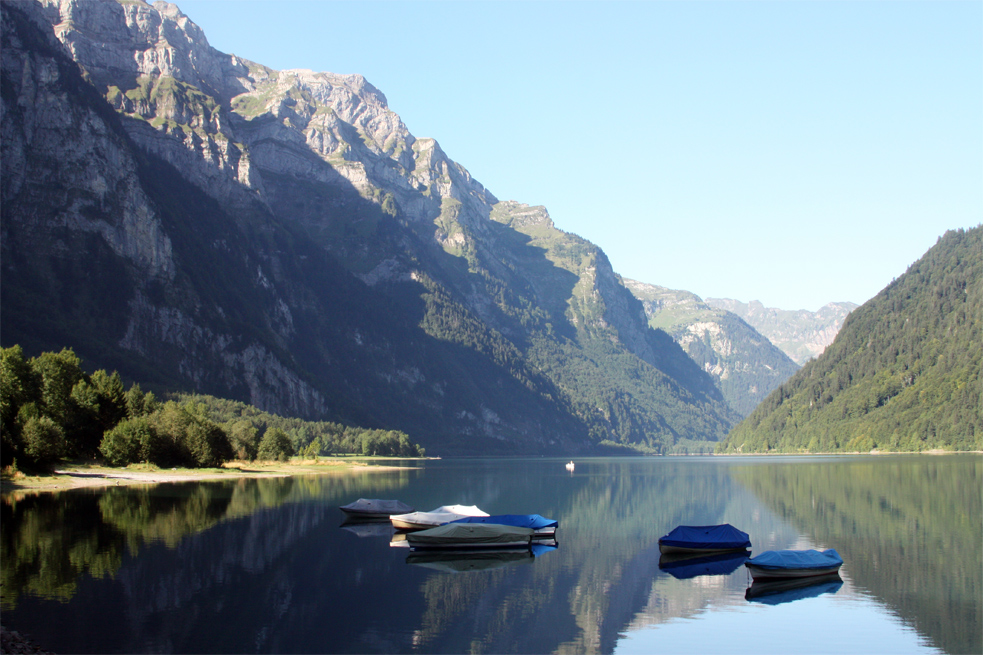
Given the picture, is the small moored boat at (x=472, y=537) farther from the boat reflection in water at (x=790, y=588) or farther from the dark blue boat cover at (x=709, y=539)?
the boat reflection in water at (x=790, y=588)

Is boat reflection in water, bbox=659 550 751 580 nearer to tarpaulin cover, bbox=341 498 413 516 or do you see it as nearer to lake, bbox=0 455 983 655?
lake, bbox=0 455 983 655

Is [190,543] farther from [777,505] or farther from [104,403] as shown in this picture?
[104,403]

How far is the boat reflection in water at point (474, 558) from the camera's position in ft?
145

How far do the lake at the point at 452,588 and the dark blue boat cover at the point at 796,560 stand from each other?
3.67 feet

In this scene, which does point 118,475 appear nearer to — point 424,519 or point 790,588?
point 424,519

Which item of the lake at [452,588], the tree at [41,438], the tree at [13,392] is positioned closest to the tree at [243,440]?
the tree at [13,392]

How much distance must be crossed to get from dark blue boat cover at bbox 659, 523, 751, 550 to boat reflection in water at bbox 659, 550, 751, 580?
53 centimetres

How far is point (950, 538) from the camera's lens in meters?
51.2

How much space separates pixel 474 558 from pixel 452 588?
10.4 metres

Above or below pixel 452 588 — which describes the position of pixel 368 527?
below

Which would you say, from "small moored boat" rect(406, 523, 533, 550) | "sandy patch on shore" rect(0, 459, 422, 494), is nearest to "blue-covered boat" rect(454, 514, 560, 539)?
"small moored boat" rect(406, 523, 533, 550)

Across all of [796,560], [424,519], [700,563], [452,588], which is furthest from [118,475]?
[796,560]

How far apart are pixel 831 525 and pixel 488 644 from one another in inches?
1578

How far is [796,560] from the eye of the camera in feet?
131
